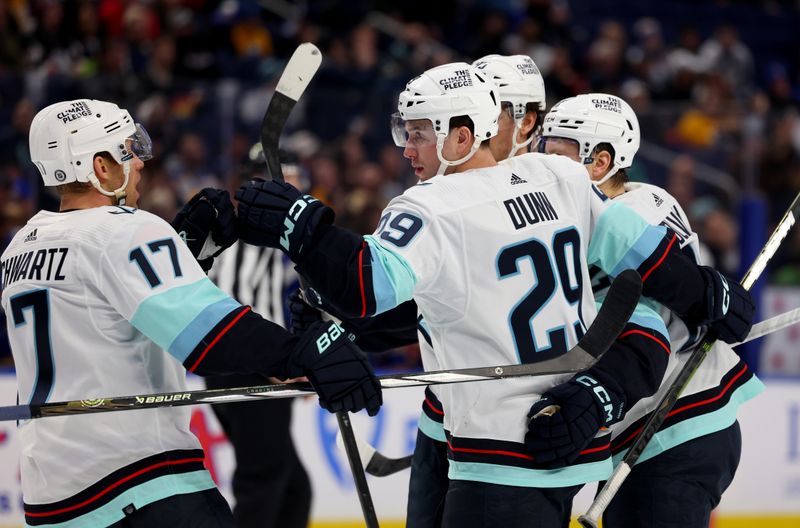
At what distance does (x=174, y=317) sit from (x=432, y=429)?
38.0 inches

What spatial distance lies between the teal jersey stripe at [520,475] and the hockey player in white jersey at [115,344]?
0.99 feet

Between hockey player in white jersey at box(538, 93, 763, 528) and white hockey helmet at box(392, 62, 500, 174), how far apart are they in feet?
Answer: 1.47

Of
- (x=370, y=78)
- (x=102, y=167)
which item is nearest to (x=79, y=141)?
(x=102, y=167)

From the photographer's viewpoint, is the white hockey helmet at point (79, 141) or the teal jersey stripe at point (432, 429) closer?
the white hockey helmet at point (79, 141)

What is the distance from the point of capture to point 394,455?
510 cm

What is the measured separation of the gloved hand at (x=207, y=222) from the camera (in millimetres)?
2703

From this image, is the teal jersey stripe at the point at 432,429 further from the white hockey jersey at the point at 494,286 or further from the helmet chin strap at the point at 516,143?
the helmet chin strap at the point at 516,143

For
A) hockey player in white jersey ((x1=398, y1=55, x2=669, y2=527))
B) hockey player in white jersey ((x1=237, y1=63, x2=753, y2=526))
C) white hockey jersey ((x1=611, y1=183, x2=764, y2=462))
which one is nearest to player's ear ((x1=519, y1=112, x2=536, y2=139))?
hockey player in white jersey ((x1=398, y1=55, x2=669, y2=527))

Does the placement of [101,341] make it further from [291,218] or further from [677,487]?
[677,487]

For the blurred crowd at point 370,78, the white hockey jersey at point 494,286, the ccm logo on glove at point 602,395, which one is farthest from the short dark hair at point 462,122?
the blurred crowd at point 370,78

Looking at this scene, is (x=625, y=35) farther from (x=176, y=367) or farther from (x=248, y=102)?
(x=176, y=367)

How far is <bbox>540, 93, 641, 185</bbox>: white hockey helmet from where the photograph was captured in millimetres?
3082

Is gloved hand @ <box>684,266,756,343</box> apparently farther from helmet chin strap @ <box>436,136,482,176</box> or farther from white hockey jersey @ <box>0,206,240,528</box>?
white hockey jersey @ <box>0,206,240,528</box>

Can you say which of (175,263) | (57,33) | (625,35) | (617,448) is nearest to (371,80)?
(57,33)
